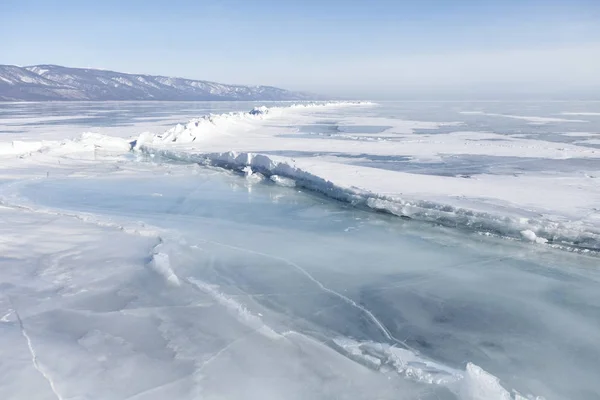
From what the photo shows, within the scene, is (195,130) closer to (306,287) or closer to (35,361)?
(306,287)

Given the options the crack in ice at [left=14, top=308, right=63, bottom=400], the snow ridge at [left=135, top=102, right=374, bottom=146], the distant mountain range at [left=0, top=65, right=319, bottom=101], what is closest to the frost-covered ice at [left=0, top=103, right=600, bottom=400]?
the crack in ice at [left=14, top=308, right=63, bottom=400]

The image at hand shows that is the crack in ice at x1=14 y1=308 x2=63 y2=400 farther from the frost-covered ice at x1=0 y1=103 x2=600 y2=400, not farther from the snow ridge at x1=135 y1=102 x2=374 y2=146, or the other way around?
the snow ridge at x1=135 y1=102 x2=374 y2=146

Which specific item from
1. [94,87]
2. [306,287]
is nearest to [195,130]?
[306,287]

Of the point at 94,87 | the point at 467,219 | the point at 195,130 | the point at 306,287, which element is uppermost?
the point at 94,87

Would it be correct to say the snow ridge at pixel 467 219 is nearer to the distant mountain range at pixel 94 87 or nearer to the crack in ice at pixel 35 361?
the crack in ice at pixel 35 361

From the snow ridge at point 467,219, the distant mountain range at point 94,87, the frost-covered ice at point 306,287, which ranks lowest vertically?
the frost-covered ice at point 306,287


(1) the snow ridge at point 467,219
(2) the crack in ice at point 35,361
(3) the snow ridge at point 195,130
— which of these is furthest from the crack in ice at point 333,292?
(3) the snow ridge at point 195,130
